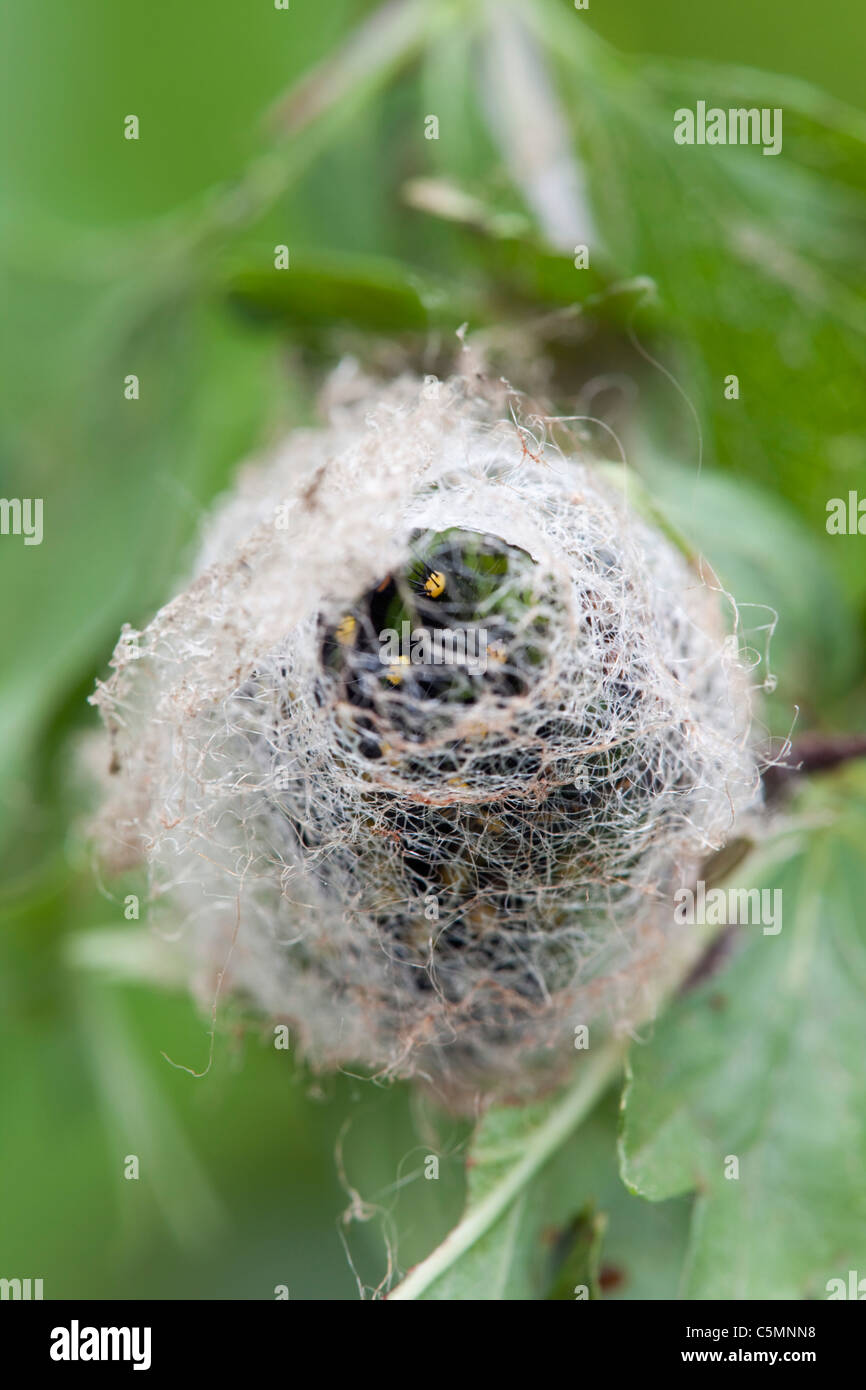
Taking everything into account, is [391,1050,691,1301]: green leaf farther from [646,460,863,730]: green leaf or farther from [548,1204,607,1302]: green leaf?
[646,460,863,730]: green leaf

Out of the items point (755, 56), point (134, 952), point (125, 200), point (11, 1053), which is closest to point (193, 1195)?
point (11, 1053)

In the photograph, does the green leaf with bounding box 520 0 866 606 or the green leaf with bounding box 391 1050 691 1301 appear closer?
the green leaf with bounding box 391 1050 691 1301

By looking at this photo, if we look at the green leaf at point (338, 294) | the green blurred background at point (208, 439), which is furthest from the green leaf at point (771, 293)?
the green leaf at point (338, 294)

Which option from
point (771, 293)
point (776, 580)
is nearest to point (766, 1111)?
point (776, 580)

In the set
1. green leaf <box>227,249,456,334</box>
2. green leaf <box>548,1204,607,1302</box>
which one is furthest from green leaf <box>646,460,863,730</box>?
green leaf <box>548,1204,607,1302</box>

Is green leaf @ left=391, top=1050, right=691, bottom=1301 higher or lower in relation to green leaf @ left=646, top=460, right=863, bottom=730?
lower

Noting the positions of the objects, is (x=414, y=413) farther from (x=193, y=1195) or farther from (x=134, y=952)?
(x=193, y=1195)

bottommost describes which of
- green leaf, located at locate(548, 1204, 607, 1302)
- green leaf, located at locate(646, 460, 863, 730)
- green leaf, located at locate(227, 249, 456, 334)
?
green leaf, located at locate(548, 1204, 607, 1302)
